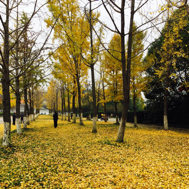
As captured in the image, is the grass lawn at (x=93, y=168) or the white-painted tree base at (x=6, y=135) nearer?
the grass lawn at (x=93, y=168)

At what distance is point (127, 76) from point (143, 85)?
6994mm

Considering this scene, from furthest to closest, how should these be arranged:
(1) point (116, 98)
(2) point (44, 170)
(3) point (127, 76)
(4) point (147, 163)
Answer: (1) point (116, 98), (3) point (127, 76), (4) point (147, 163), (2) point (44, 170)

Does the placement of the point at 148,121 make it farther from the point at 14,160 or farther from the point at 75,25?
the point at 14,160

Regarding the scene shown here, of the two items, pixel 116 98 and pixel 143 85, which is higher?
pixel 143 85

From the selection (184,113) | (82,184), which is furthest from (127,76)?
(184,113)

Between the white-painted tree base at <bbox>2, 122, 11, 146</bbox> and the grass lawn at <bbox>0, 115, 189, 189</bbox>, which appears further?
the white-painted tree base at <bbox>2, 122, 11, 146</bbox>

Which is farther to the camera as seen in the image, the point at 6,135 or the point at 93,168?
the point at 6,135

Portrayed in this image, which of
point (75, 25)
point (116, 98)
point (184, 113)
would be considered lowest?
point (184, 113)

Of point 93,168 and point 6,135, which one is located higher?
point 6,135

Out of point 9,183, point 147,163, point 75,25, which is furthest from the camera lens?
point 75,25

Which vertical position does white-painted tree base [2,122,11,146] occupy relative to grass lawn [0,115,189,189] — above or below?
above

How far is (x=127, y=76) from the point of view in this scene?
800cm

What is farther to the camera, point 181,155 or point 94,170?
point 181,155

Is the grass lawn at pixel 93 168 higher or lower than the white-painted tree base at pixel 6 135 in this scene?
lower
